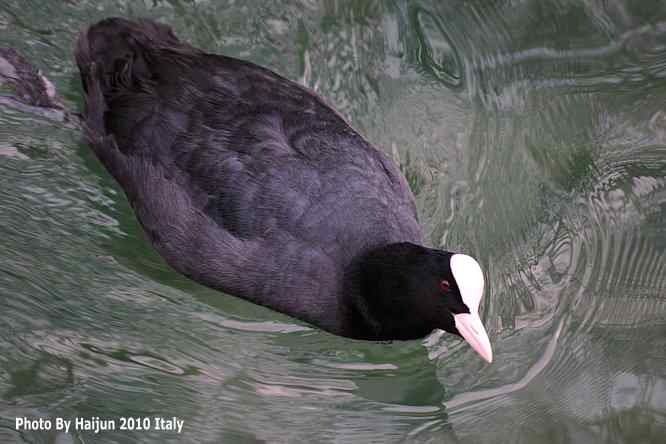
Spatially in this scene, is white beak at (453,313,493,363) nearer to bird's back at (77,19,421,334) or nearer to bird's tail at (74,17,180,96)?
bird's back at (77,19,421,334)

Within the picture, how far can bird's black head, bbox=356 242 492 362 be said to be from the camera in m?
4.08

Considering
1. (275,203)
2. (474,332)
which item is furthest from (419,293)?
(275,203)

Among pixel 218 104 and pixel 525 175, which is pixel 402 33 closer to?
pixel 525 175

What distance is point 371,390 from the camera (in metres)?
4.51

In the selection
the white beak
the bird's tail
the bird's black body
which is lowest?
the white beak

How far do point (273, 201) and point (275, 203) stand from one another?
0.01 metres

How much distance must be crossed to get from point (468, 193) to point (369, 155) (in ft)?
2.87

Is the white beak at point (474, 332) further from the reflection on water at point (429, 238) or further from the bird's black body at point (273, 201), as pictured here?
the reflection on water at point (429, 238)

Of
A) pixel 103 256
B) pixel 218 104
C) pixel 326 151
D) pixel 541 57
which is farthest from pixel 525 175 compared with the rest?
pixel 103 256

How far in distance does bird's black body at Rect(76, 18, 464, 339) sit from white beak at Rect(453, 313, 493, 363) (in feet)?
0.23

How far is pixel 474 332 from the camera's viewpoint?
4.11 metres

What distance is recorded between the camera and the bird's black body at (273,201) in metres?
4.37

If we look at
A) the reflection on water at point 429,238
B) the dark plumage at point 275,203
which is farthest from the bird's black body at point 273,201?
the reflection on water at point 429,238

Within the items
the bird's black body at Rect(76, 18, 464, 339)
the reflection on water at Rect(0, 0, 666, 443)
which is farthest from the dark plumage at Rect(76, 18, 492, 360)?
the reflection on water at Rect(0, 0, 666, 443)
